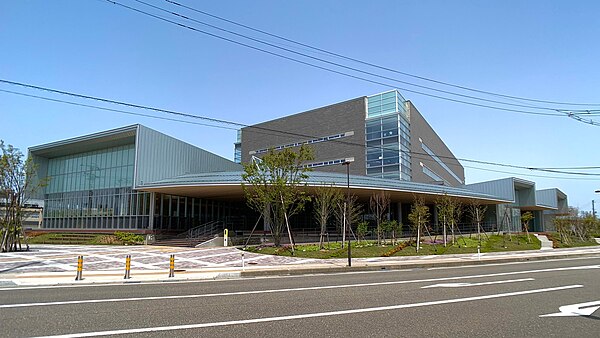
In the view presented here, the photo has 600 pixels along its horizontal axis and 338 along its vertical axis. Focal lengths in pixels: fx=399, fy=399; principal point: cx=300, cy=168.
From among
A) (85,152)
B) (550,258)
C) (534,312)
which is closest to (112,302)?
(534,312)

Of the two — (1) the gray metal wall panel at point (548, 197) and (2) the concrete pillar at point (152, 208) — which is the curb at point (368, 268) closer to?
(2) the concrete pillar at point (152, 208)

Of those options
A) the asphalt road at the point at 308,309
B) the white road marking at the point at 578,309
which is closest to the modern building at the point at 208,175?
the asphalt road at the point at 308,309

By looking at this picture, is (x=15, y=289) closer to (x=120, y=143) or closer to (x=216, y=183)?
(x=216, y=183)

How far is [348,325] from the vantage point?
693cm

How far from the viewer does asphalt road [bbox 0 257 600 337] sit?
661 centimetres

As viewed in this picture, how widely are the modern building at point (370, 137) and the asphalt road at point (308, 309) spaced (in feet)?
112

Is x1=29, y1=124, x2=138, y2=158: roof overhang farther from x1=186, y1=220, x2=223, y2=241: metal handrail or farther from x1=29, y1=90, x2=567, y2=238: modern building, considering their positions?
x1=186, y1=220, x2=223, y2=241: metal handrail

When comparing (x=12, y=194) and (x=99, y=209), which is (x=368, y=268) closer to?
(x=12, y=194)

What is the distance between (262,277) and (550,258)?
1963cm

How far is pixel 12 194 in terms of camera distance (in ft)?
84.5

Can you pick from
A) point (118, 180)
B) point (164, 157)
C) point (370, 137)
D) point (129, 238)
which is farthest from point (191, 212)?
point (370, 137)

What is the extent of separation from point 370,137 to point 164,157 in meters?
27.3

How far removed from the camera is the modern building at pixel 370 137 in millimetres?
50938

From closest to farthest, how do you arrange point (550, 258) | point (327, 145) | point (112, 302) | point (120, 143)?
point (112, 302) → point (550, 258) → point (120, 143) → point (327, 145)
